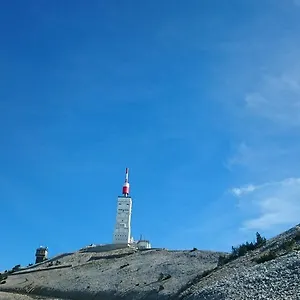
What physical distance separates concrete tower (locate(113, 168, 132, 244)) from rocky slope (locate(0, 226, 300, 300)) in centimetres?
1960

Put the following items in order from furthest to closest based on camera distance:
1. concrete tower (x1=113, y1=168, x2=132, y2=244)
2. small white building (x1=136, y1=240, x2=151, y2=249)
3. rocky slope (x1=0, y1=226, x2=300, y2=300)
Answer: concrete tower (x1=113, y1=168, x2=132, y2=244), small white building (x1=136, y1=240, x2=151, y2=249), rocky slope (x1=0, y1=226, x2=300, y2=300)

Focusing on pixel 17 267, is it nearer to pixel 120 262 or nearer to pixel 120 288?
pixel 120 262

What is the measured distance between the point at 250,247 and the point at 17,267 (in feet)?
180

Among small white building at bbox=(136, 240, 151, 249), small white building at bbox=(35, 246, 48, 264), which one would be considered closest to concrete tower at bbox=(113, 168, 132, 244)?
small white building at bbox=(136, 240, 151, 249)

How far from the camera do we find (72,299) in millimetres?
53219

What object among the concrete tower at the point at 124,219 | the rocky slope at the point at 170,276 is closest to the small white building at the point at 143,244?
the concrete tower at the point at 124,219

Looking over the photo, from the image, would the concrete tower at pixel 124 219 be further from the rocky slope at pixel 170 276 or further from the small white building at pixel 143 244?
the rocky slope at pixel 170 276

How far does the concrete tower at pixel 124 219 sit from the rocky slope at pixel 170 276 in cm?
1960

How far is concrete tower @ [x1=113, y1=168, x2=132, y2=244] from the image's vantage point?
107125 mm

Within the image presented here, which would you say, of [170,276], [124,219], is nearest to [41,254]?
[124,219]

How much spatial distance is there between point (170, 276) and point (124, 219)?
59.6 metres

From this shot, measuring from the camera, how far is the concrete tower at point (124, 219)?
10712 cm

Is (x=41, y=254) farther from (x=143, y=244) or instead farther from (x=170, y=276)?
(x=170, y=276)

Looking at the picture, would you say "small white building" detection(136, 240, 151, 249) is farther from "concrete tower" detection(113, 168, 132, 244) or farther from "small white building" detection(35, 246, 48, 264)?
"small white building" detection(35, 246, 48, 264)
